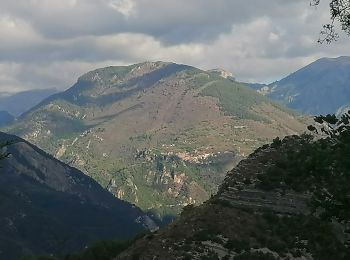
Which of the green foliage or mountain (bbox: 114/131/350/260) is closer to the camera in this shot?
mountain (bbox: 114/131/350/260)

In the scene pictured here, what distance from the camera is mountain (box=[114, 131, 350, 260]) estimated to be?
45.9 meters

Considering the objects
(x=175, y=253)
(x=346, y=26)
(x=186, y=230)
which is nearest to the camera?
(x=346, y=26)

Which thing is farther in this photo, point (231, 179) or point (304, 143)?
point (304, 143)

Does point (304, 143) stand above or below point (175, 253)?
above

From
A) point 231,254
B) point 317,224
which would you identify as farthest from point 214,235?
point 317,224

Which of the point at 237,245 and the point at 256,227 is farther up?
the point at 256,227

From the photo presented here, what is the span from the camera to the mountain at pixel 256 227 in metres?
45.9

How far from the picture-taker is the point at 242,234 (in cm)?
4834

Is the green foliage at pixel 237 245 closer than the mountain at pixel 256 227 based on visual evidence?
No

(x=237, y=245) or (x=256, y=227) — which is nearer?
(x=237, y=245)

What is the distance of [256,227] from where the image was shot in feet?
163

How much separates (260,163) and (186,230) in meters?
15.8

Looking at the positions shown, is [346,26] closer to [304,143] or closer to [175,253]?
[175,253]

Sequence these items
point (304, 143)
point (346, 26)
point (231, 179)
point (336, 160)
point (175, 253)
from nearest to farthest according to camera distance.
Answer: point (336, 160)
point (346, 26)
point (175, 253)
point (231, 179)
point (304, 143)
